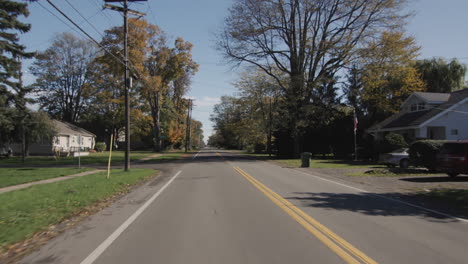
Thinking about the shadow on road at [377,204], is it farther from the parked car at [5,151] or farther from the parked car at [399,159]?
the parked car at [5,151]

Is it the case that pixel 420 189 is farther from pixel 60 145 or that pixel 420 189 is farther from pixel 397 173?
pixel 60 145

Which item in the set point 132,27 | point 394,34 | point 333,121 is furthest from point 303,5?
point 132,27

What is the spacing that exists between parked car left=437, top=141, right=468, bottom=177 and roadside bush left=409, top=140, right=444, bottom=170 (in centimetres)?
327

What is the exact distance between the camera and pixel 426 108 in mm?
36094

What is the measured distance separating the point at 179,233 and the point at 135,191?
7.06 meters

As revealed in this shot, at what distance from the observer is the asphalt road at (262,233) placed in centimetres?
536

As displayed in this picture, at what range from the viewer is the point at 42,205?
31.9 ft

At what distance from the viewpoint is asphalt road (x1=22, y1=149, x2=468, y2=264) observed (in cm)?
536

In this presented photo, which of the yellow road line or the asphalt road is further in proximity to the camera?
the asphalt road

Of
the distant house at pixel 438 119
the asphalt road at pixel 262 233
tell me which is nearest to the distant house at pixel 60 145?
the distant house at pixel 438 119

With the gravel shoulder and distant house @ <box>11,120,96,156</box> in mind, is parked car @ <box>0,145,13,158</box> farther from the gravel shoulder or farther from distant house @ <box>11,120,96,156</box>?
the gravel shoulder

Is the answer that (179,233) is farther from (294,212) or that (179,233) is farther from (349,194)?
(349,194)

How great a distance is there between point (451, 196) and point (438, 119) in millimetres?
24953

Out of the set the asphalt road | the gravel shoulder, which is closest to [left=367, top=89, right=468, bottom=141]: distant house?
the gravel shoulder
